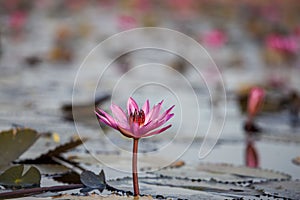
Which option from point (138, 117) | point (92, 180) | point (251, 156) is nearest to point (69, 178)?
point (92, 180)

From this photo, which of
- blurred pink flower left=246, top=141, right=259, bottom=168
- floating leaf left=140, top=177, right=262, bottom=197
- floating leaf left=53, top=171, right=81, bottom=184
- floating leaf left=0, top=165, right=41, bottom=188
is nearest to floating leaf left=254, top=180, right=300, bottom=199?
floating leaf left=140, top=177, right=262, bottom=197

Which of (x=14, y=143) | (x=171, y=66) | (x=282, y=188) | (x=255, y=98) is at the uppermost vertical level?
(x=171, y=66)

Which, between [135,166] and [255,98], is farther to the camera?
[255,98]

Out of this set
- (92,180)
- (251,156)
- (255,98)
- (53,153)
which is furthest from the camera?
(255,98)

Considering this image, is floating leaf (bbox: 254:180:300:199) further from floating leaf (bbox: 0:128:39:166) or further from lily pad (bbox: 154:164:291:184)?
floating leaf (bbox: 0:128:39:166)

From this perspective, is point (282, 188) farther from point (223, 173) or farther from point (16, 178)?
point (16, 178)

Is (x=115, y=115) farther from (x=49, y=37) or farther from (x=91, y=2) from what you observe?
(x=91, y=2)

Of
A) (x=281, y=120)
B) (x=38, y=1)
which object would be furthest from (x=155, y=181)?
(x=38, y=1)

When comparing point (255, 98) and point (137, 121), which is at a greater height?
point (255, 98)
